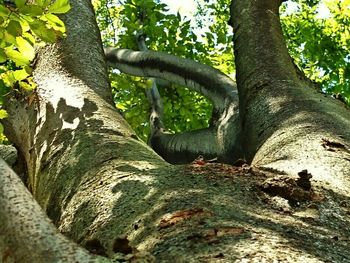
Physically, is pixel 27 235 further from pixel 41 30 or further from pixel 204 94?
pixel 204 94

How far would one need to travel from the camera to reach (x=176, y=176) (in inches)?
80.6

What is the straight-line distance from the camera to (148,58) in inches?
212

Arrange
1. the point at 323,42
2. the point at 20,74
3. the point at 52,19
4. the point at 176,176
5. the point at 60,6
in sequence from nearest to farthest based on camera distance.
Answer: the point at 176,176 < the point at 60,6 < the point at 52,19 < the point at 20,74 < the point at 323,42

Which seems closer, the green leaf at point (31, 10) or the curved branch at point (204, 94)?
the green leaf at point (31, 10)

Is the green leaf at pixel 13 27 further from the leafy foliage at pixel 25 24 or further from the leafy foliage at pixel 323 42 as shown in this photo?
the leafy foliage at pixel 323 42

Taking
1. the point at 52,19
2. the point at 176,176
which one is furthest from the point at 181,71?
the point at 176,176

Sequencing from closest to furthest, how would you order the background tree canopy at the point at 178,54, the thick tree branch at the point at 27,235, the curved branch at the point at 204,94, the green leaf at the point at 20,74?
the thick tree branch at the point at 27,235 < the green leaf at the point at 20,74 < the curved branch at the point at 204,94 < the background tree canopy at the point at 178,54

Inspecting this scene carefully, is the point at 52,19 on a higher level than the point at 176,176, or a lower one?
higher

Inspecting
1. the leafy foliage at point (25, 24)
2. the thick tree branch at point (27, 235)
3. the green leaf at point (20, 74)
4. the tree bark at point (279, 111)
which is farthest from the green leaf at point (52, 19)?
the thick tree branch at point (27, 235)

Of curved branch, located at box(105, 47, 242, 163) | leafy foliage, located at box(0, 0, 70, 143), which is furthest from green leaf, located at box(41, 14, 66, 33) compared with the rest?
curved branch, located at box(105, 47, 242, 163)

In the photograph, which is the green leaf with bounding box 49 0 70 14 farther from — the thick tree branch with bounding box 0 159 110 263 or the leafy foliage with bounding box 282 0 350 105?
the leafy foliage with bounding box 282 0 350 105

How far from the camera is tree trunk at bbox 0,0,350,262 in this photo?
145 cm

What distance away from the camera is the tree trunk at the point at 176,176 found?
1445 millimetres

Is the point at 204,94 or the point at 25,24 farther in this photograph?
the point at 204,94
